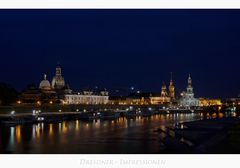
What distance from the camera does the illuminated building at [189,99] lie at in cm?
8314

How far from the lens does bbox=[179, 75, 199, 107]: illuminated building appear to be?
83.1 m

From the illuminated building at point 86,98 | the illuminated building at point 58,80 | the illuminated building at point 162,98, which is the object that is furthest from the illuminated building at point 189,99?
the illuminated building at point 58,80

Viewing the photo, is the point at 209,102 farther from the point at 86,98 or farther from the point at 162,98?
the point at 86,98

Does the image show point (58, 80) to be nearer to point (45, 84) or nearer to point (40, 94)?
point (45, 84)

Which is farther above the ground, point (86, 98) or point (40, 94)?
point (40, 94)

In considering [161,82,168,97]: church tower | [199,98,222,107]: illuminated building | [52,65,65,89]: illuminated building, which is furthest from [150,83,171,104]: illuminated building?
[52,65,65,89]: illuminated building

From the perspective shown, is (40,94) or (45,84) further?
(45,84)

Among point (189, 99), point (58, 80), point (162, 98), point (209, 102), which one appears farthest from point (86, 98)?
point (209, 102)

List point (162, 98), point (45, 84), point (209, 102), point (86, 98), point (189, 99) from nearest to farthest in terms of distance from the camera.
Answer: point (45, 84)
point (86, 98)
point (162, 98)
point (189, 99)
point (209, 102)

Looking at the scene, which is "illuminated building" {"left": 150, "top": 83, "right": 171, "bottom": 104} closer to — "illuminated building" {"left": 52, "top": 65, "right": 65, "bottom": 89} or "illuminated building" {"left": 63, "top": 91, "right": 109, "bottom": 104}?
"illuminated building" {"left": 63, "top": 91, "right": 109, "bottom": 104}

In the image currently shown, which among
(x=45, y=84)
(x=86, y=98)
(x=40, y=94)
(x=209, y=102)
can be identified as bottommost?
(x=209, y=102)

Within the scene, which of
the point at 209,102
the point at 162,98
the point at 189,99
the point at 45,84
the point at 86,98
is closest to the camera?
the point at 45,84

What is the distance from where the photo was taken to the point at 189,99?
83938mm
